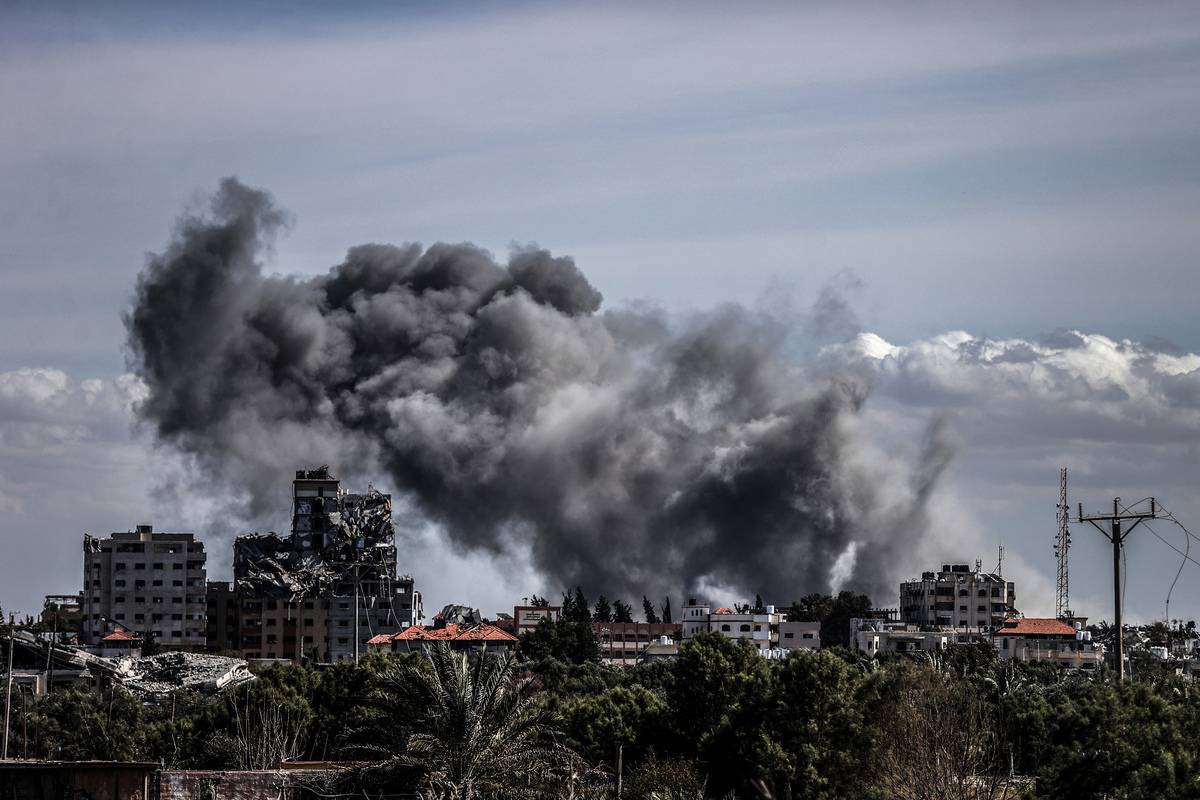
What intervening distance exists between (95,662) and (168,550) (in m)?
53.8

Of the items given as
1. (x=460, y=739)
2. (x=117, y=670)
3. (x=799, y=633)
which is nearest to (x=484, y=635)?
(x=117, y=670)

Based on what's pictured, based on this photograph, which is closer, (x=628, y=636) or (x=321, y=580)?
(x=628, y=636)

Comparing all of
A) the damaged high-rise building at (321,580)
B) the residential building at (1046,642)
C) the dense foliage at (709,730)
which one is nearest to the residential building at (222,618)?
the damaged high-rise building at (321,580)

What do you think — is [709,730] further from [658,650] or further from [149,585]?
[149,585]

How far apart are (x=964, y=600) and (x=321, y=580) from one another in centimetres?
6293

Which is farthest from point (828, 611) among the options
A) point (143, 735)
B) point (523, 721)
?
point (523, 721)

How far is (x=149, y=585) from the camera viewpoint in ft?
554

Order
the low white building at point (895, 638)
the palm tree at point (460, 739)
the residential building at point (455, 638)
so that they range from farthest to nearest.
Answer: the low white building at point (895, 638)
the residential building at point (455, 638)
the palm tree at point (460, 739)

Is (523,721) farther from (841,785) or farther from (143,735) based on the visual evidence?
(143,735)

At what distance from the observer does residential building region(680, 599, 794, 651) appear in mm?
155375

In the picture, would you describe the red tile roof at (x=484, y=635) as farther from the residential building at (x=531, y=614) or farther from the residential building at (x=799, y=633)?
the residential building at (x=799, y=633)

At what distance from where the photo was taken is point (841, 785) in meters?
52.9

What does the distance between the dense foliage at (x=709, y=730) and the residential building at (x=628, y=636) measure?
67201mm

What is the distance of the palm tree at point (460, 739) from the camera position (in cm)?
3806
